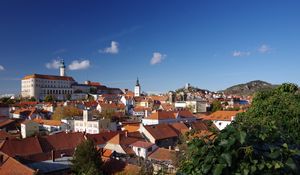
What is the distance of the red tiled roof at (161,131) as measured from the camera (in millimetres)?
38059

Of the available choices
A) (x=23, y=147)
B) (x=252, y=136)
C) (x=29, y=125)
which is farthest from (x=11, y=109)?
(x=252, y=136)

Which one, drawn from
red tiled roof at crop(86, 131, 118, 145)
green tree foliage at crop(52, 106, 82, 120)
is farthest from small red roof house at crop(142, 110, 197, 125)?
green tree foliage at crop(52, 106, 82, 120)

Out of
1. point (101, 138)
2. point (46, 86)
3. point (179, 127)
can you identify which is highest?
point (46, 86)

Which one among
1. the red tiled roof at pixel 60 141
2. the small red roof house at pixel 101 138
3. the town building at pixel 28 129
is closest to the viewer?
the red tiled roof at pixel 60 141

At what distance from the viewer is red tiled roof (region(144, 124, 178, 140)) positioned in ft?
125

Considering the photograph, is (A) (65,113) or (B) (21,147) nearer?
(B) (21,147)

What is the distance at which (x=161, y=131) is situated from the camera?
39.5 m

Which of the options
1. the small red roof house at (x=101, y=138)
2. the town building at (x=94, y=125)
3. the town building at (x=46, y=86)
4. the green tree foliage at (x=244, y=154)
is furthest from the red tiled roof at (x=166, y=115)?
the town building at (x=46, y=86)

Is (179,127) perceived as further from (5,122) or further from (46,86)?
(46,86)

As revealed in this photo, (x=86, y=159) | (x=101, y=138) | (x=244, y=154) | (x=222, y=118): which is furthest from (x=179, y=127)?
(x=244, y=154)

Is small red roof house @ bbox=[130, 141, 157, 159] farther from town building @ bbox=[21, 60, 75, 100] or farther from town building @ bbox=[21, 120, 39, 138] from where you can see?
town building @ bbox=[21, 60, 75, 100]

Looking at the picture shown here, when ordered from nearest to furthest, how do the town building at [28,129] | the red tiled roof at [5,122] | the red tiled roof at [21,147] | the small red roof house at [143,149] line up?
1. the red tiled roof at [21,147]
2. the small red roof house at [143,149]
3. the town building at [28,129]
4. the red tiled roof at [5,122]

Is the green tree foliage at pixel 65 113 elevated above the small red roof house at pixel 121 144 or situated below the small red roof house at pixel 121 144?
above

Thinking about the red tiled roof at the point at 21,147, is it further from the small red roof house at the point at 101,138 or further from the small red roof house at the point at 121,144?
the small red roof house at the point at 121,144
